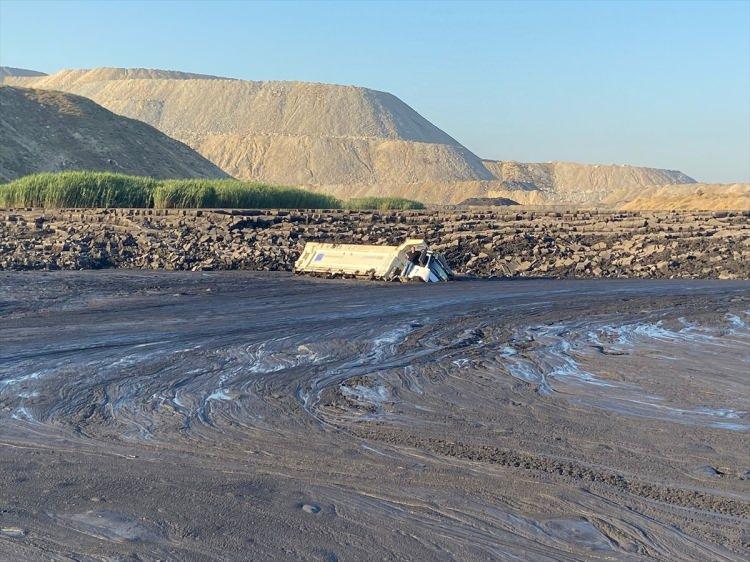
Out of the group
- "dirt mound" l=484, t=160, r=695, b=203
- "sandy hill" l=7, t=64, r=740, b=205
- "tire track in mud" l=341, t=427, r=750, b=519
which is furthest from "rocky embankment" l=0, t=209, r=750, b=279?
"dirt mound" l=484, t=160, r=695, b=203

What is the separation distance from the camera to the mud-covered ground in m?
6.14

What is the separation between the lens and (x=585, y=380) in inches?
438

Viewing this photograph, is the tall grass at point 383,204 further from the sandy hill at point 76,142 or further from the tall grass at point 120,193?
the sandy hill at point 76,142

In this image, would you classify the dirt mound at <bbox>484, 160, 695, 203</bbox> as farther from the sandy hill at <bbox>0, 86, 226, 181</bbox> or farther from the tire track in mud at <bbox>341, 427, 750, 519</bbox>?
the tire track in mud at <bbox>341, 427, 750, 519</bbox>

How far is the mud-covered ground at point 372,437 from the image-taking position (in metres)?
6.14

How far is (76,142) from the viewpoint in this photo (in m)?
73.7

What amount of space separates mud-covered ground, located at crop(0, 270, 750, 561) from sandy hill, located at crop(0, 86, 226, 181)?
55198 millimetres

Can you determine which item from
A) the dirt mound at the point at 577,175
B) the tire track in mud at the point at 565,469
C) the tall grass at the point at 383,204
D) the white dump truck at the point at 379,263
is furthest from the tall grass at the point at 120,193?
the dirt mound at the point at 577,175

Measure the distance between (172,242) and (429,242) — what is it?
23.0 ft

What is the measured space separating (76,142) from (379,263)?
55248 mm

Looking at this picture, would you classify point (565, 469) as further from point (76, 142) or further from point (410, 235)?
point (76, 142)

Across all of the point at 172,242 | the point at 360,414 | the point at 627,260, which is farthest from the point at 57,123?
the point at 360,414

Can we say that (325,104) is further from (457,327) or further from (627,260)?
(457,327)

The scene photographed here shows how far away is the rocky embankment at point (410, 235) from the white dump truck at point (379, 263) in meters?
1.73
